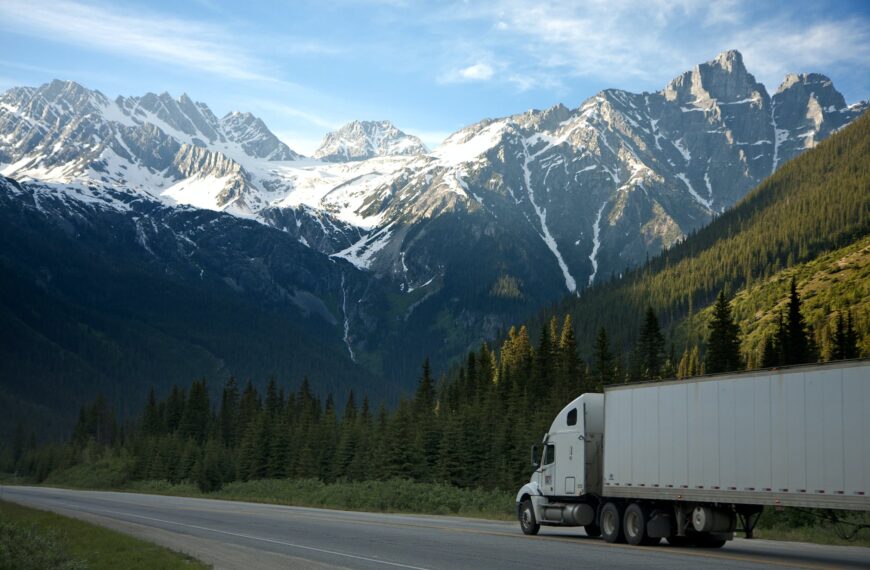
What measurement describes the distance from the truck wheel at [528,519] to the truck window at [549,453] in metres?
1.69

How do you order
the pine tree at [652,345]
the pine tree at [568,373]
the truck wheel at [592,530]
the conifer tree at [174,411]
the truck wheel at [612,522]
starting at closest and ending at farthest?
the truck wheel at [612,522]
the truck wheel at [592,530]
the pine tree at [568,373]
the pine tree at [652,345]
the conifer tree at [174,411]

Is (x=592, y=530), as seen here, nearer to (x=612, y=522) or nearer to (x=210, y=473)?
(x=612, y=522)

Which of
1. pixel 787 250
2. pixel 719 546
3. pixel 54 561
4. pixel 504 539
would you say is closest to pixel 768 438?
pixel 719 546

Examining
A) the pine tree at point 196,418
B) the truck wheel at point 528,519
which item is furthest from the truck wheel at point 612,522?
the pine tree at point 196,418

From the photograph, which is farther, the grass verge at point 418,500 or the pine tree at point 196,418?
the pine tree at point 196,418

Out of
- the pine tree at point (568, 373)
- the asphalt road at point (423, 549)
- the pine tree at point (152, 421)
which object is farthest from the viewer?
the pine tree at point (152, 421)

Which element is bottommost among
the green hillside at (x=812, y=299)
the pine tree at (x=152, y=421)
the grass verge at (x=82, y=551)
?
the grass verge at (x=82, y=551)

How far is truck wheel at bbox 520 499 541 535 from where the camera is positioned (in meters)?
35.4

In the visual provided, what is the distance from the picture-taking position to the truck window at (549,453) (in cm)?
3597

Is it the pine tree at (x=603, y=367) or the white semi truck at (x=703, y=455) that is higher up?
the pine tree at (x=603, y=367)

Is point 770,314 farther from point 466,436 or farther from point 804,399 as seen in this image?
point 804,399

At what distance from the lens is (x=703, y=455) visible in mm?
27906

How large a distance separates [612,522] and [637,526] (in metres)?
1.41

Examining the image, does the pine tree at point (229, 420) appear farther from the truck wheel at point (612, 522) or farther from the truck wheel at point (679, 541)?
the truck wheel at point (679, 541)
